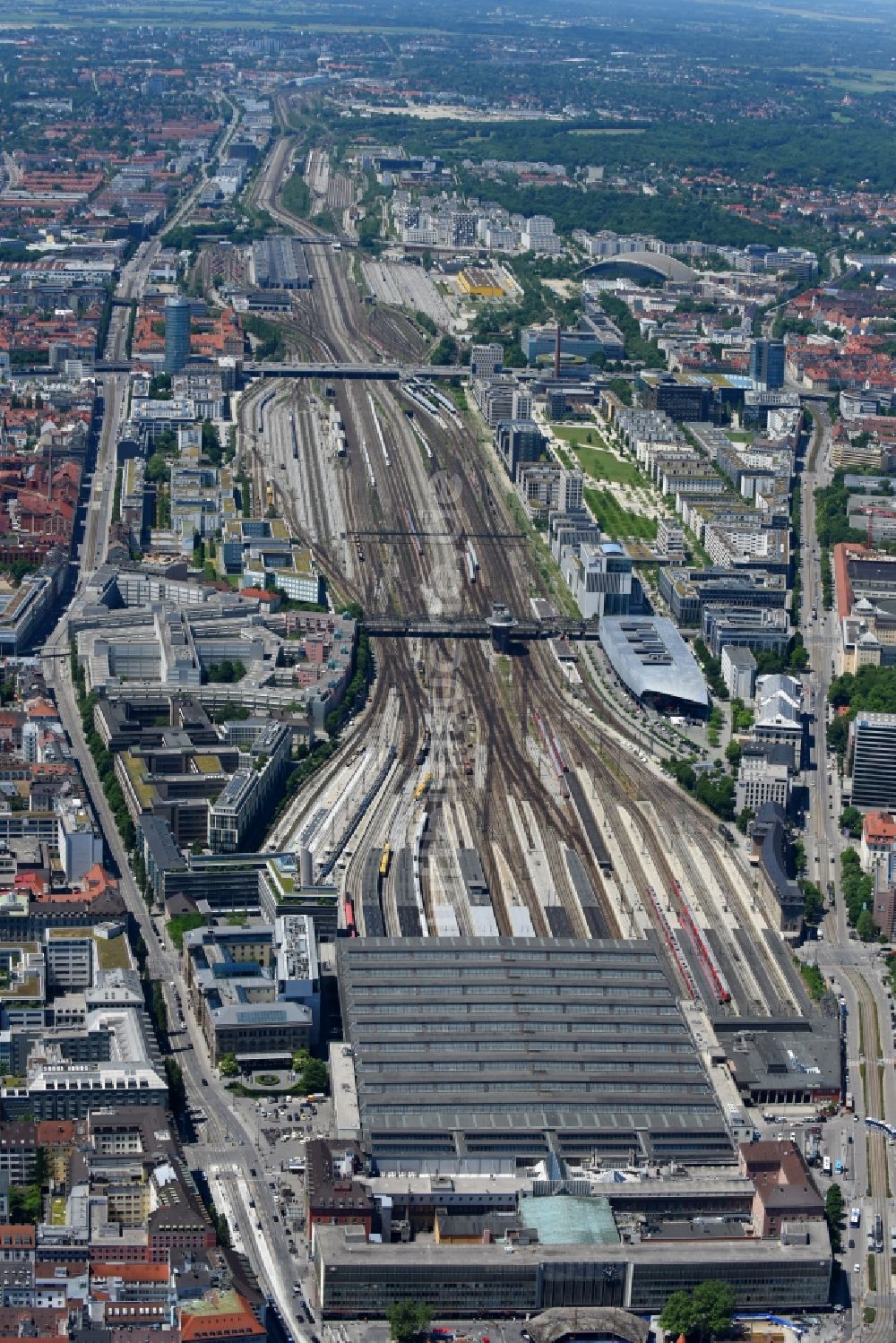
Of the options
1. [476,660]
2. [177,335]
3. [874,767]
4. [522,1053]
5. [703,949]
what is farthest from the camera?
[177,335]

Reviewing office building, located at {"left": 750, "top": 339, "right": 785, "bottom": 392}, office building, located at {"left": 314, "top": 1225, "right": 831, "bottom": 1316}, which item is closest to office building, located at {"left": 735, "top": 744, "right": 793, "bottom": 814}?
office building, located at {"left": 314, "top": 1225, "right": 831, "bottom": 1316}

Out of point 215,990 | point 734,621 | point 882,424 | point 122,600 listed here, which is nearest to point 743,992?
point 215,990

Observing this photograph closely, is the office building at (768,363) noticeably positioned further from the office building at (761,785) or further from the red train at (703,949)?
the red train at (703,949)

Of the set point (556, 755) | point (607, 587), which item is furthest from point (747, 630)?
point (556, 755)

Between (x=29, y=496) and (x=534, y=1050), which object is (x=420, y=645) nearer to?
(x=29, y=496)

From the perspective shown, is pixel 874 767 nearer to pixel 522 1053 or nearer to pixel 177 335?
pixel 522 1053

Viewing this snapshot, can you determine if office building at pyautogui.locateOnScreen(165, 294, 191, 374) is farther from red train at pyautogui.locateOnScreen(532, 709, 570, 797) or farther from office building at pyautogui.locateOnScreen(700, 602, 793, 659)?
red train at pyautogui.locateOnScreen(532, 709, 570, 797)
